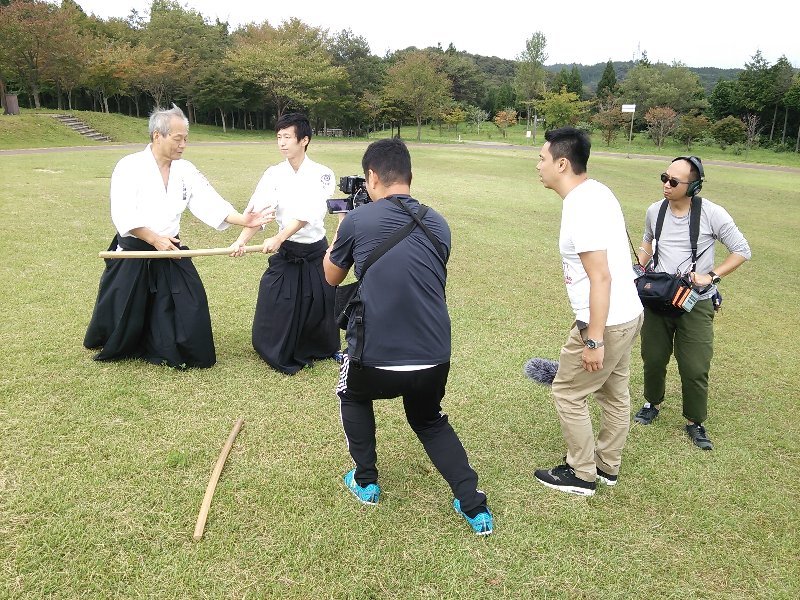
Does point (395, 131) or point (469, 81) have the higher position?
point (469, 81)

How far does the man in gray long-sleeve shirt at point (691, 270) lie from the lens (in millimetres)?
3973

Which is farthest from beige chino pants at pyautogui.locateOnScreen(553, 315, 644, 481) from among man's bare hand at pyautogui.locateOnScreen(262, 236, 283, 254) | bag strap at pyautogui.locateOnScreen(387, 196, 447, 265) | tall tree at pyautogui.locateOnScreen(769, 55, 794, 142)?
tall tree at pyautogui.locateOnScreen(769, 55, 794, 142)

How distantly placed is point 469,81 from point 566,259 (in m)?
66.7

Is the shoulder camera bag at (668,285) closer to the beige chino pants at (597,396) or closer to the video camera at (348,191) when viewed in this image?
the beige chino pants at (597,396)

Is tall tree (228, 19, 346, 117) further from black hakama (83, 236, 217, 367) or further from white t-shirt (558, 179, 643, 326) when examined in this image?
white t-shirt (558, 179, 643, 326)

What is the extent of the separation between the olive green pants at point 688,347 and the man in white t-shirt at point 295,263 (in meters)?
2.72

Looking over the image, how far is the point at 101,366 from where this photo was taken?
4883 mm

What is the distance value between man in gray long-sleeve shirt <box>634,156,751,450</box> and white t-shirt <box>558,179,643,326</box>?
3.45 feet

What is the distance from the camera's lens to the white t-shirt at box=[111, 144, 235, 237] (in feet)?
14.9

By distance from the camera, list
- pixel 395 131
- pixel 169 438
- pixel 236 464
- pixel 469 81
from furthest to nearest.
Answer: pixel 469 81 → pixel 395 131 → pixel 169 438 → pixel 236 464

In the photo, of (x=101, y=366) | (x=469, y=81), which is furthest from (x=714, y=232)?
(x=469, y=81)

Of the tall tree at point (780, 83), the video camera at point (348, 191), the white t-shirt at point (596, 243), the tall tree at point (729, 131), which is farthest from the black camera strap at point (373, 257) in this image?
the tall tree at point (780, 83)

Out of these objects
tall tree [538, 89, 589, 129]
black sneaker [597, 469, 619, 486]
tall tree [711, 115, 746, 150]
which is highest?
tall tree [538, 89, 589, 129]

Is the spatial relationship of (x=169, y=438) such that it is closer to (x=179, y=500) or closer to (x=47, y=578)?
(x=179, y=500)
